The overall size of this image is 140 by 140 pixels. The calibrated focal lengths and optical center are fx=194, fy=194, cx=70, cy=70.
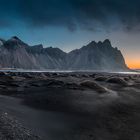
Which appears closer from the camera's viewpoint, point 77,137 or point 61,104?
point 77,137

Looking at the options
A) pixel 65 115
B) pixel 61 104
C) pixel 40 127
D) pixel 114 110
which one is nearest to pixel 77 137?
pixel 40 127

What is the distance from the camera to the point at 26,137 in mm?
9711

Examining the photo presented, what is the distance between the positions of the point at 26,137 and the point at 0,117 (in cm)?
305

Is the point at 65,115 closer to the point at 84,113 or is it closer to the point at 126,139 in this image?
the point at 84,113

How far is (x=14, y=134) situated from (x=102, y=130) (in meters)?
5.20

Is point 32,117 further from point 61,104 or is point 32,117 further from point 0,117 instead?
point 61,104

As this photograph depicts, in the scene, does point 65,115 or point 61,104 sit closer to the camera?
point 65,115

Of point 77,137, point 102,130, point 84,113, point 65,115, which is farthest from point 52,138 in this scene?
point 84,113

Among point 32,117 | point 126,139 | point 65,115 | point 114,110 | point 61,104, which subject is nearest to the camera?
point 126,139

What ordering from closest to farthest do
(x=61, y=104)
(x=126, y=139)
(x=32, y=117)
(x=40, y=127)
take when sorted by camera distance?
(x=126, y=139) < (x=40, y=127) < (x=32, y=117) < (x=61, y=104)

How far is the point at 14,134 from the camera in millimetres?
9680

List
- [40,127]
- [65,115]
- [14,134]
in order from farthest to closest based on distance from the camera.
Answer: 1. [65,115]
2. [40,127]
3. [14,134]

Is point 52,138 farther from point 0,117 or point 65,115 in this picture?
point 65,115

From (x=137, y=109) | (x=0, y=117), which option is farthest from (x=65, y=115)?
(x=137, y=109)
